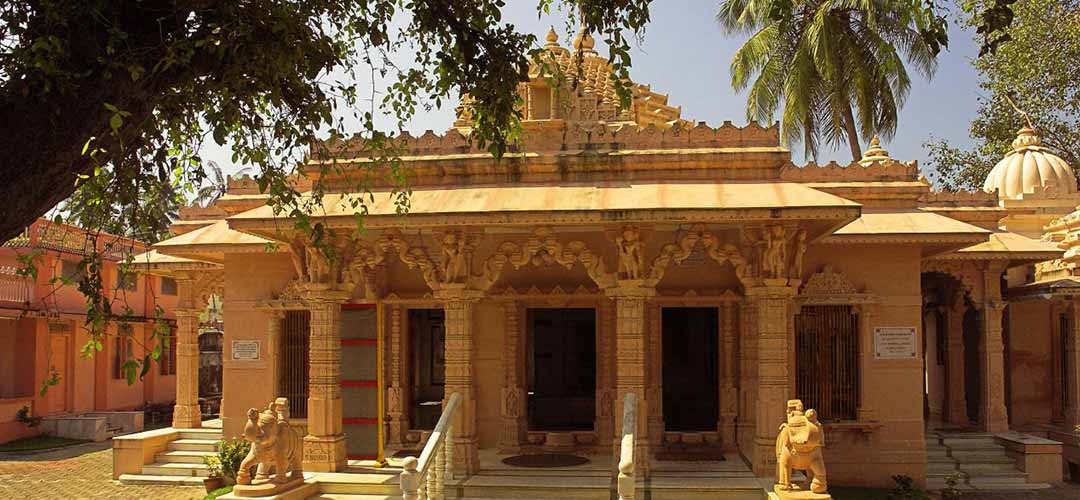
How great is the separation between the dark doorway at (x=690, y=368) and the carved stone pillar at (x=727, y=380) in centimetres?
94

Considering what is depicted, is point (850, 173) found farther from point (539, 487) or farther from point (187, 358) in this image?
point (187, 358)

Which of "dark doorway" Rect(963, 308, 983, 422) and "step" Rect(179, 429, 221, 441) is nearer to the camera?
"step" Rect(179, 429, 221, 441)

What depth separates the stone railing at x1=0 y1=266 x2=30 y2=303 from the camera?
21.6m

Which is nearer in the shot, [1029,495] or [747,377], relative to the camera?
[747,377]

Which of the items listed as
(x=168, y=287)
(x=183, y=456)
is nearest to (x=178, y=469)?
(x=183, y=456)

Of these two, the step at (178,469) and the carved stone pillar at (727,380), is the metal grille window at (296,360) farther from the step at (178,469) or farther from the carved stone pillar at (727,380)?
the carved stone pillar at (727,380)

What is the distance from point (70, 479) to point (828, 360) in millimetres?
13068

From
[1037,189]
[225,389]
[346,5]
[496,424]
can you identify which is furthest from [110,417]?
[1037,189]

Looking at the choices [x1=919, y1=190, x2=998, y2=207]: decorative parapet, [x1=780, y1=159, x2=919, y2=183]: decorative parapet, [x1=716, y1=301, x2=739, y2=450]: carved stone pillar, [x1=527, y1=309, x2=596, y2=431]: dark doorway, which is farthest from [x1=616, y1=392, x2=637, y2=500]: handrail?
[x1=919, y1=190, x2=998, y2=207]: decorative parapet

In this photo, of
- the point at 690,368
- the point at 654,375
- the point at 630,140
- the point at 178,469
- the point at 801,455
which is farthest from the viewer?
the point at 690,368

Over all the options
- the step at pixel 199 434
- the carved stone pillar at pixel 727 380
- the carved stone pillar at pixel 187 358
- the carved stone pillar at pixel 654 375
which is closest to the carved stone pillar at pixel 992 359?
the carved stone pillar at pixel 727 380

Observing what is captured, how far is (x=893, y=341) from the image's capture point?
13.0 meters

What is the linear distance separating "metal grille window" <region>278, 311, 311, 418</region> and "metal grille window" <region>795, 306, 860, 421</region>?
289 inches

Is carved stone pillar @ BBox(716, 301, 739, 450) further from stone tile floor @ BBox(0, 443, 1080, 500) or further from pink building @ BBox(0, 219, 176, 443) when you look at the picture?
pink building @ BBox(0, 219, 176, 443)
